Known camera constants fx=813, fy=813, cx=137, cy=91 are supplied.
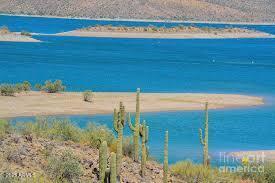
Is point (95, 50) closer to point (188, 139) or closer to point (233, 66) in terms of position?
point (233, 66)

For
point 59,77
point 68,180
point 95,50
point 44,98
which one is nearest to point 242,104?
point 44,98

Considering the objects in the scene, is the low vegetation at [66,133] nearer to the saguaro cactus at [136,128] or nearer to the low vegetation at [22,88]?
the saguaro cactus at [136,128]

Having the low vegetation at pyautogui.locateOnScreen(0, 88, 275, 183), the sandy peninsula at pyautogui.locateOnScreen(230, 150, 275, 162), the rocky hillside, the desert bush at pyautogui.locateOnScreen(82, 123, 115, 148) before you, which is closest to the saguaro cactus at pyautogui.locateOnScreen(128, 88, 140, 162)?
the low vegetation at pyautogui.locateOnScreen(0, 88, 275, 183)

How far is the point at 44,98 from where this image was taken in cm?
4300

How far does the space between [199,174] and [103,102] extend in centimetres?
2262

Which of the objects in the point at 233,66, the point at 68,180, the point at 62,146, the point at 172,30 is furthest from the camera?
the point at 172,30

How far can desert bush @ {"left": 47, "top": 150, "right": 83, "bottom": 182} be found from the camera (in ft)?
58.2

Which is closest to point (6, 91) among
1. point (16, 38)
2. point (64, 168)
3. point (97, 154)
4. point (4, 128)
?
point (4, 128)

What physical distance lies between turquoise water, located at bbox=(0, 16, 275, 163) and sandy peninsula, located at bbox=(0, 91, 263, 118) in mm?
1482

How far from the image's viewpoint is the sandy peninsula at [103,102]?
38594 millimetres

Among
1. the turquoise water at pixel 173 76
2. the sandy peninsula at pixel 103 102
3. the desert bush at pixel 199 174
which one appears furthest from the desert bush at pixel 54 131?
the sandy peninsula at pixel 103 102

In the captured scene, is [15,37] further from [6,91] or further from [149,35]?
[6,91]

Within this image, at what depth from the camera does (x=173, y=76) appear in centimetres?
6444

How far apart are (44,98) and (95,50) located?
5226 cm
